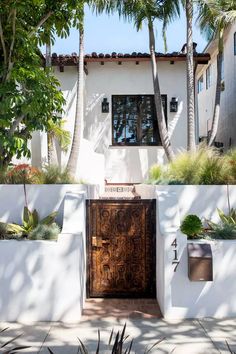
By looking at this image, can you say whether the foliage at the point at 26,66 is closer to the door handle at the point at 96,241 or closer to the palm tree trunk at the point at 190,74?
the door handle at the point at 96,241

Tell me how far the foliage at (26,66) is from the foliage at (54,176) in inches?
39.1

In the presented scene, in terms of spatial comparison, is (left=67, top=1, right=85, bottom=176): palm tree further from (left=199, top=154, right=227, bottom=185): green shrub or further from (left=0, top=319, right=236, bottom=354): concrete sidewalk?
(left=0, top=319, right=236, bottom=354): concrete sidewalk

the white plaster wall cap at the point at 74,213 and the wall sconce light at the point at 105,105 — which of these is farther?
the wall sconce light at the point at 105,105

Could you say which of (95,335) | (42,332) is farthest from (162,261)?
(42,332)

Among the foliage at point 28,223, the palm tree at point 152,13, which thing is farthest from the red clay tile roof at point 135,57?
the foliage at point 28,223

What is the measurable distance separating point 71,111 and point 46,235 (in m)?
8.18

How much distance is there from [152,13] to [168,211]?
8347 mm

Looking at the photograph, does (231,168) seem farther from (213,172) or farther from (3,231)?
(3,231)

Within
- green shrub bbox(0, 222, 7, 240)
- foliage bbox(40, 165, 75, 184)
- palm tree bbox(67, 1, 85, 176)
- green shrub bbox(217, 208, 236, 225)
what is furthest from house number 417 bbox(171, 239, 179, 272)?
palm tree bbox(67, 1, 85, 176)

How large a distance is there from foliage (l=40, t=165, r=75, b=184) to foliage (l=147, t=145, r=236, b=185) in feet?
6.62

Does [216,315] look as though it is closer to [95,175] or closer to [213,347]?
[213,347]

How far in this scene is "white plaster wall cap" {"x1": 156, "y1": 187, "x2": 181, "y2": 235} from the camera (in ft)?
20.8

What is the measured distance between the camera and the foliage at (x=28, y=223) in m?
6.51

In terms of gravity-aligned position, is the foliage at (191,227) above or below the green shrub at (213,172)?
below
